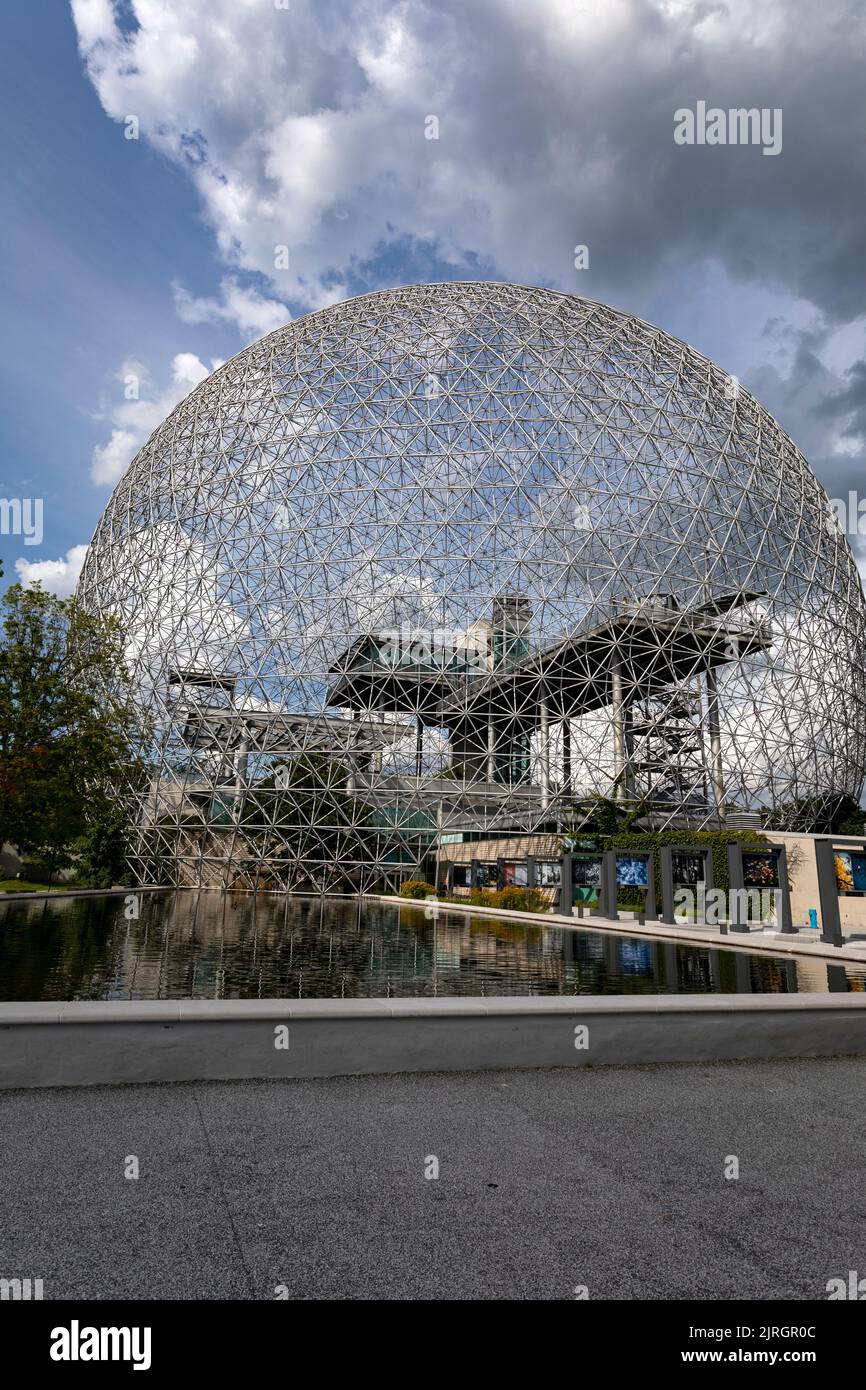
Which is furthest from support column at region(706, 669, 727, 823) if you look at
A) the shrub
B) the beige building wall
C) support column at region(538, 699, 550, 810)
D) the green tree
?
the green tree

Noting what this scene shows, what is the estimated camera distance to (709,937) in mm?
16234

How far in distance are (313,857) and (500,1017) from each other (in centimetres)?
2702

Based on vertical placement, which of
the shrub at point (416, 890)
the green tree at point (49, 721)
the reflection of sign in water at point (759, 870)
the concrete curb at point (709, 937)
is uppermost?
the green tree at point (49, 721)

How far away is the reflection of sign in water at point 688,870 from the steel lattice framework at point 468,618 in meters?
8.64

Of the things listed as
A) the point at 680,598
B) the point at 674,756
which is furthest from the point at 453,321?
the point at 674,756

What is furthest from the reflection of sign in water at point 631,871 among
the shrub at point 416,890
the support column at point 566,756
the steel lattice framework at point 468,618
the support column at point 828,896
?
the shrub at point 416,890

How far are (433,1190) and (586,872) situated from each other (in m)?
19.4

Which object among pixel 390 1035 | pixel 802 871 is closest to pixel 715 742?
pixel 802 871

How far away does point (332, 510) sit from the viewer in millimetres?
32062

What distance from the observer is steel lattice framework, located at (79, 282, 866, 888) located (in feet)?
102

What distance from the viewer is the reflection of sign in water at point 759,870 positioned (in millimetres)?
18125

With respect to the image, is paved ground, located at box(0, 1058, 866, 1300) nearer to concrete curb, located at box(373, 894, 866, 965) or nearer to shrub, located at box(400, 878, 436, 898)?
concrete curb, located at box(373, 894, 866, 965)

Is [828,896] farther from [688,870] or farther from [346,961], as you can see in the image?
[346,961]

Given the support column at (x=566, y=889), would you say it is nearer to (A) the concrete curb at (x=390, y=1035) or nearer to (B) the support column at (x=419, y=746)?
(B) the support column at (x=419, y=746)
